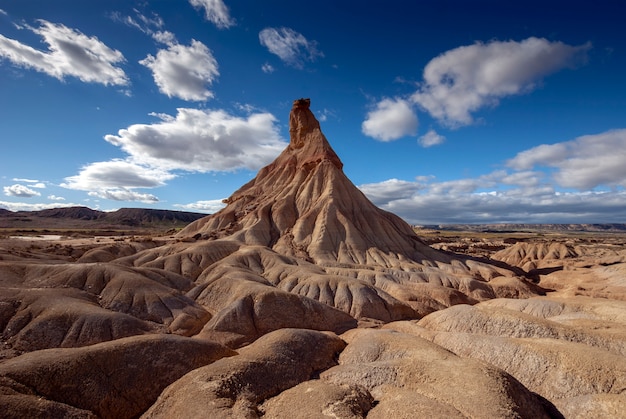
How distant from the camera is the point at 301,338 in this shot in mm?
24156

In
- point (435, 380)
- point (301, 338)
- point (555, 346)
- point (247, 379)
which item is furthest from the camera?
point (301, 338)

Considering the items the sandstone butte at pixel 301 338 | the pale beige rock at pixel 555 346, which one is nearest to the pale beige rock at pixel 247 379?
the sandstone butte at pixel 301 338

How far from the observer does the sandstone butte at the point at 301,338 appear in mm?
16875

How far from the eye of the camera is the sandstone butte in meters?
16.9

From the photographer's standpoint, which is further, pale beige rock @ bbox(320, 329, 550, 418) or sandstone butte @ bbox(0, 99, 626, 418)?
sandstone butte @ bbox(0, 99, 626, 418)

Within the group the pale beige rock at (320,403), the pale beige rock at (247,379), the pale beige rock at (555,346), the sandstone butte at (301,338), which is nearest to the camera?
the pale beige rock at (320,403)

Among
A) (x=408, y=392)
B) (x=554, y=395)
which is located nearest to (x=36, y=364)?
(x=408, y=392)

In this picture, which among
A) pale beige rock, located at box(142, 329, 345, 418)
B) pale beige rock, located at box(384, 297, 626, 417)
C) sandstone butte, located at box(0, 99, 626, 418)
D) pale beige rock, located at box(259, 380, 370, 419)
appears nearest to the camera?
pale beige rock, located at box(259, 380, 370, 419)

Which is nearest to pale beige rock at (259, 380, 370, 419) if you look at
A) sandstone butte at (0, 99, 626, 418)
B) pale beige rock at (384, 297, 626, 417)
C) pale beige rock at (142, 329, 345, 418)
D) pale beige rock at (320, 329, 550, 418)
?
sandstone butte at (0, 99, 626, 418)

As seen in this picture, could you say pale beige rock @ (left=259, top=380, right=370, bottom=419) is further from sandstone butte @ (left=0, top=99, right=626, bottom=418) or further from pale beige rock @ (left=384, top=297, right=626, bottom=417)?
pale beige rock @ (left=384, top=297, right=626, bottom=417)

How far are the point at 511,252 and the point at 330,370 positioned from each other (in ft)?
313

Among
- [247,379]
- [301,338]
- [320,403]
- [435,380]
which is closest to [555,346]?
[435,380]

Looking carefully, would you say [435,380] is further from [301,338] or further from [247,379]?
[247,379]

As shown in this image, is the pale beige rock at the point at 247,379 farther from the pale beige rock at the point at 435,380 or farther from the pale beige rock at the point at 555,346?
the pale beige rock at the point at 555,346
